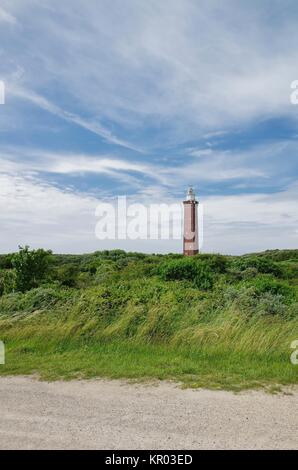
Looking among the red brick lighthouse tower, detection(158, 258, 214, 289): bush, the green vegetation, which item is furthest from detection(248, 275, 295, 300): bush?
the red brick lighthouse tower

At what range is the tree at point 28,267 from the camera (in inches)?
633

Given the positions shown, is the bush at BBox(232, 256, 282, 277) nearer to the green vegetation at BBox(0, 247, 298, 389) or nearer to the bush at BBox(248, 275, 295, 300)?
the bush at BBox(248, 275, 295, 300)

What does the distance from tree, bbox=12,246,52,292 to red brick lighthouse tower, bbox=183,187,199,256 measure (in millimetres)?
17520

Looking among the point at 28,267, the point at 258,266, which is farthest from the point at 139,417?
the point at 258,266

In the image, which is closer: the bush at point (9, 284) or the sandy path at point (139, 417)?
the sandy path at point (139, 417)

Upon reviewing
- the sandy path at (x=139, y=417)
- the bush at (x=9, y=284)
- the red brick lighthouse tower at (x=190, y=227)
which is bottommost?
the sandy path at (x=139, y=417)

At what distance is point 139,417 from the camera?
4.82 meters

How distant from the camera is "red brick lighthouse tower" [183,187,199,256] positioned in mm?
32700

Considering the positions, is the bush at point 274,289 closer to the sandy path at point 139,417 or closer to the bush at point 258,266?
the sandy path at point 139,417

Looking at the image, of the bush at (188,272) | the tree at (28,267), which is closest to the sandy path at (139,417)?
the tree at (28,267)

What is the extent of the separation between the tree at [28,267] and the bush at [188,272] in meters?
5.81

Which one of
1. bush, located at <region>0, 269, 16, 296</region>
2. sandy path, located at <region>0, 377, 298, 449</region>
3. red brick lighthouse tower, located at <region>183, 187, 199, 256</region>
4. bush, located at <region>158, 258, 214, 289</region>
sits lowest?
sandy path, located at <region>0, 377, 298, 449</region>
